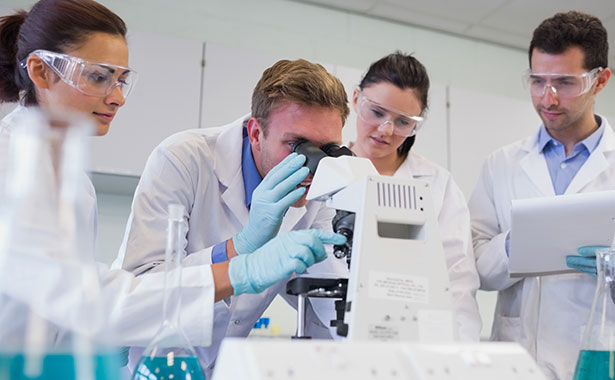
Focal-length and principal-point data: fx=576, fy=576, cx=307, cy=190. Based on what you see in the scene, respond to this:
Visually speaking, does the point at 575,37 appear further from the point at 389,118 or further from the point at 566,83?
the point at 389,118

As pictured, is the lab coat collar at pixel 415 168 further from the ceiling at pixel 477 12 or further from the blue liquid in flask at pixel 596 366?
the ceiling at pixel 477 12

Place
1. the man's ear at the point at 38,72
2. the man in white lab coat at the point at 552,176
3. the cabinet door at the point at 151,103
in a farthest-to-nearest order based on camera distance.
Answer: the cabinet door at the point at 151,103 → the man in white lab coat at the point at 552,176 → the man's ear at the point at 38,72

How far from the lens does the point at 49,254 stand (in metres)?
0.50

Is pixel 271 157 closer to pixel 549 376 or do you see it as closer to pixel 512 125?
pixel 549 376

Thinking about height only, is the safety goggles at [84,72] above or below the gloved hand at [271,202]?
above

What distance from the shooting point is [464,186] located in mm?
3711

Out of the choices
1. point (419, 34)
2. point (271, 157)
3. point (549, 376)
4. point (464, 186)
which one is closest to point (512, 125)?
point (464, 186)

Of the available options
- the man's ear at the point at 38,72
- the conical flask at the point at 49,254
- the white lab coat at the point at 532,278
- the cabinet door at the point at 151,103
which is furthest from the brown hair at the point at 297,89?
the cabinet door at the point at 151,103

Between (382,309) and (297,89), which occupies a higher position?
(297,89)

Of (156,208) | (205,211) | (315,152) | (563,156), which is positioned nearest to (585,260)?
(563,156)

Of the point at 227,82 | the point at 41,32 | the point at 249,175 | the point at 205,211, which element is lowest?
the point at 205,211

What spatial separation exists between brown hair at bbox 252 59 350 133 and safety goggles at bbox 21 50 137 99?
0.42 metres

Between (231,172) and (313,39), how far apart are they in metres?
2.45

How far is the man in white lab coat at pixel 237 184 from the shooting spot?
1.49m
